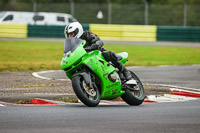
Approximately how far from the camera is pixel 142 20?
118ft

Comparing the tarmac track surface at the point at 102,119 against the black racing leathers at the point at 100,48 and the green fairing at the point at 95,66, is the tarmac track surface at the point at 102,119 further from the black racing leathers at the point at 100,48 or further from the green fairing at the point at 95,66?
the black racing leathers at the point at 100,48

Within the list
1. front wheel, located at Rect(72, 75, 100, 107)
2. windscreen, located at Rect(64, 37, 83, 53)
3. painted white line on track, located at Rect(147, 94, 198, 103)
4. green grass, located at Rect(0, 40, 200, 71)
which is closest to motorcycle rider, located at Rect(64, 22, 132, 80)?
windscreen, located at Rect(64, 37, 83, 53)

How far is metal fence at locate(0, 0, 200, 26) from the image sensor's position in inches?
1407

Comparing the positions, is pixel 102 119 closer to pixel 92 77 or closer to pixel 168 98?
pixel 92 77

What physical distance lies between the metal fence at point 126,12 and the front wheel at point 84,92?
27159mm

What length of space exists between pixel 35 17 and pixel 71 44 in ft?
91.1

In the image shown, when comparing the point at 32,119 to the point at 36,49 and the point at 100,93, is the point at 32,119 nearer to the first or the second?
the point at 100,93

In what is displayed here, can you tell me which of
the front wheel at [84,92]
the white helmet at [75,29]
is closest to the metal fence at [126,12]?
the white helmet at [75,29]

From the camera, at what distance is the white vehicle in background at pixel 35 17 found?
35.5m

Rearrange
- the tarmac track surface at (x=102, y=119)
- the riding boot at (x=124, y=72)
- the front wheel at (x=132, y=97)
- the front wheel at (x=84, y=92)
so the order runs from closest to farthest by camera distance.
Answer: the tarmac track surface at (x=102, y=119)
the front wheel at (x=84, y=92)
the front wheel at (x=132, y=97)
the riding boot at (x=124, y=72)

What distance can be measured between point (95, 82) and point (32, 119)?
1841 mm

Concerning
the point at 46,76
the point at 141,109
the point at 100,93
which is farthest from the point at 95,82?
the point at 46,76

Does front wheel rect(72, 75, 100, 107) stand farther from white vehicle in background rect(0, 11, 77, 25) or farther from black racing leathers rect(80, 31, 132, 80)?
white vehicle in background rect(0, 11, 77, 25)

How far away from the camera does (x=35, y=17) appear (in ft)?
118
